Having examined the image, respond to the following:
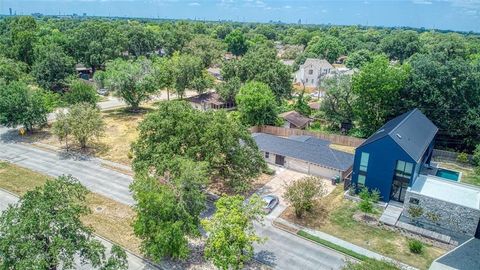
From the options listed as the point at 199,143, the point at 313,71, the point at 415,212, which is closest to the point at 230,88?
the point at 313,71

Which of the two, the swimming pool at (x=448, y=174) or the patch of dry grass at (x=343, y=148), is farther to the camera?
the patch of dry grass at (x=343, y=148)

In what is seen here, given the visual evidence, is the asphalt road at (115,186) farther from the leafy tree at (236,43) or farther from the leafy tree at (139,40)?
the leafy tree at (236,43)

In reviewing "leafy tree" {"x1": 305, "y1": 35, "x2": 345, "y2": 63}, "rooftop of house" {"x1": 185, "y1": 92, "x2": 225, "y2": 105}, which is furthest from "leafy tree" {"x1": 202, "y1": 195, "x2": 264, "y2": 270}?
"leafy tree" {"x1": 305, "y1": 35, "x2": 345, "y2": 63}

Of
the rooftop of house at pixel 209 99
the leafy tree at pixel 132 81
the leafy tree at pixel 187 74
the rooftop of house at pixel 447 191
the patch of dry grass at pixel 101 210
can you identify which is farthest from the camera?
the rooftop of house at pixel 209 99

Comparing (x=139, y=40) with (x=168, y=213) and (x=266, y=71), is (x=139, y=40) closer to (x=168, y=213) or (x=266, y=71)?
(x=266, y=71)

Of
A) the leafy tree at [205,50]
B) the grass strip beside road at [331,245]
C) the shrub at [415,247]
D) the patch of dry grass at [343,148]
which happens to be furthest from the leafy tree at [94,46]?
the shrub at [415,247]

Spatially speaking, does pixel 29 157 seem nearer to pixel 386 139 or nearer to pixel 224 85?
pixel 224 85
